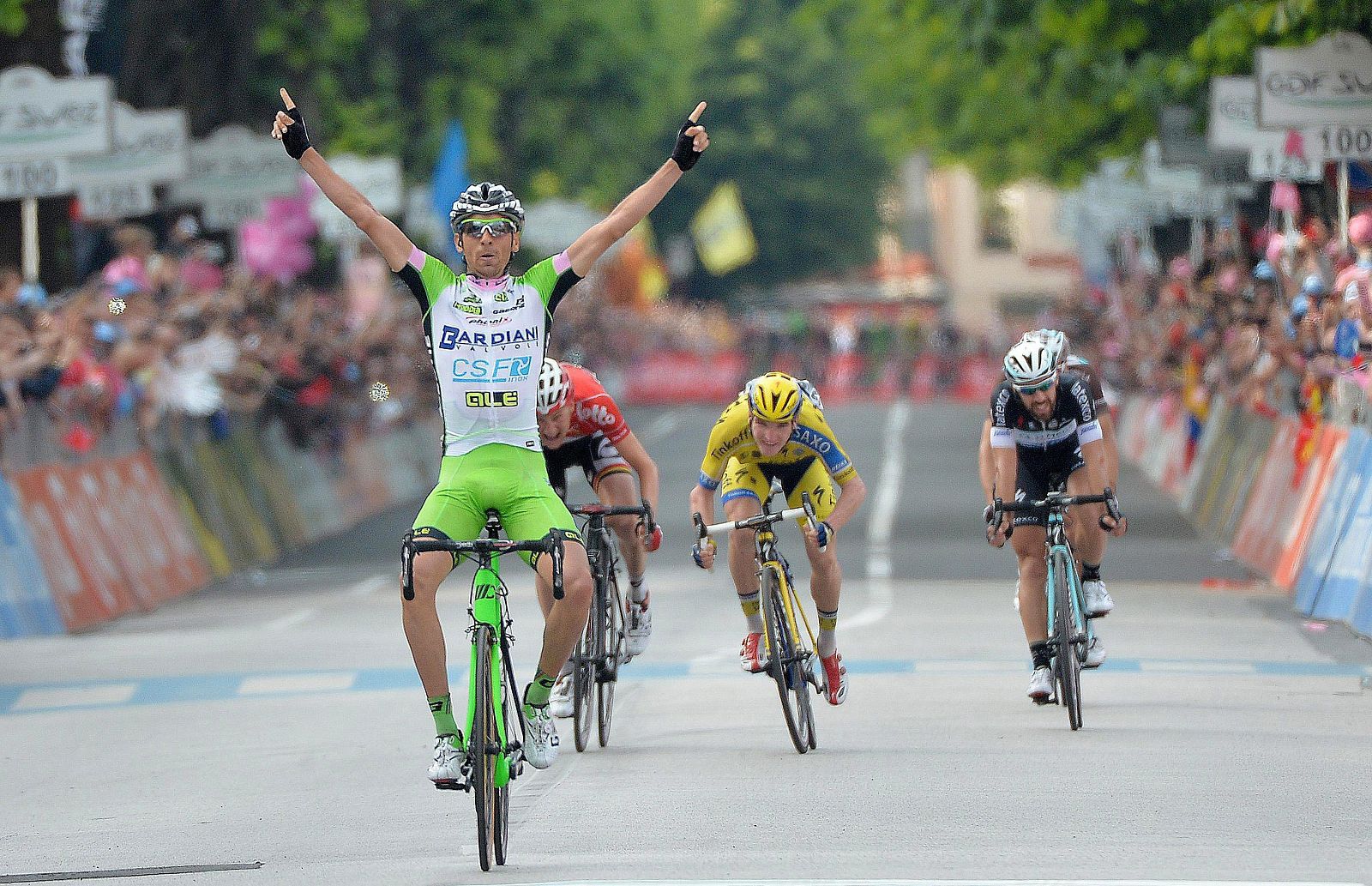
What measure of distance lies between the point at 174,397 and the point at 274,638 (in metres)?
4.83

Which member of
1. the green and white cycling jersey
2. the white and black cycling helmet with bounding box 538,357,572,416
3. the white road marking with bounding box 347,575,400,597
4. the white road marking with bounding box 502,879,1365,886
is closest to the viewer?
the white road marking with bounding box 502,879,1365,886

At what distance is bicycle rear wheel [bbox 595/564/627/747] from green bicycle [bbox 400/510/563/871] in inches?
110

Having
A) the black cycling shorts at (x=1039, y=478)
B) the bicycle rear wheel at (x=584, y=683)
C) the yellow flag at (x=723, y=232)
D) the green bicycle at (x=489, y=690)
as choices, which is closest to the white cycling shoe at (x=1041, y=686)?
the black cycling shorts at (x=1039, y=478)

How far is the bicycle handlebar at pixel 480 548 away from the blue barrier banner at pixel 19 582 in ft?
30.4

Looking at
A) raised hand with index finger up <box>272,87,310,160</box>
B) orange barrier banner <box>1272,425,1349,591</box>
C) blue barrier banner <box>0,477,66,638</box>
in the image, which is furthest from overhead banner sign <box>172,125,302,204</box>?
raised hand with index finger up <box>272,87,310,160</box>

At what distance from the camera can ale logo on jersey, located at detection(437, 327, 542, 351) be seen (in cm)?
961

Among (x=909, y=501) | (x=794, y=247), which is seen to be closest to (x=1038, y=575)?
(x=909, y=501)

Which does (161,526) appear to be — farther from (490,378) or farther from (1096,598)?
(490,378)

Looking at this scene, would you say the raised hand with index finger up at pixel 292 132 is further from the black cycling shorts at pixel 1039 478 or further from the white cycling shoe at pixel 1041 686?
the white cycling shoe at pixel 1041 686

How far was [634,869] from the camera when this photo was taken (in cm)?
886

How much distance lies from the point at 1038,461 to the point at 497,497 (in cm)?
422

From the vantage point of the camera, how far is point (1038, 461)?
13.1 meters

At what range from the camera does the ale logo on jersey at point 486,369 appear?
9578 millimetres

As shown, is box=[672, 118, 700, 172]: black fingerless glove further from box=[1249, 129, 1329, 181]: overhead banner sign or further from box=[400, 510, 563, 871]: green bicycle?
box=[1249, 129, 1329, 181]: overhead banner sign
